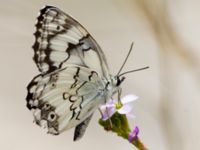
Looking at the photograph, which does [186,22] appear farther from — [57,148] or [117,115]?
[117,115]

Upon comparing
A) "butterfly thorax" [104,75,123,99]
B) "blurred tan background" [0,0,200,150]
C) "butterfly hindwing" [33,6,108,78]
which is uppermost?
"butterfly hindwing" [33,6,108,78]

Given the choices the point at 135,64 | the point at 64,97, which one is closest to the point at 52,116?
the point at 64,97

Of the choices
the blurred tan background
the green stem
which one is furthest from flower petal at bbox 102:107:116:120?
the blurred tan background

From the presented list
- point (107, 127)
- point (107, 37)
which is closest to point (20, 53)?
point (107, 37)

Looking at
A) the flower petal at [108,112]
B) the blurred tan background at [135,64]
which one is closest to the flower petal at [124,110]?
the flower petal at [108,112]

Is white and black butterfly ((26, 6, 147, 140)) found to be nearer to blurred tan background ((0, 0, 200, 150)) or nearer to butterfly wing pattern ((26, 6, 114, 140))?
butterfly wing pattern ((26, 6, 114, 140))

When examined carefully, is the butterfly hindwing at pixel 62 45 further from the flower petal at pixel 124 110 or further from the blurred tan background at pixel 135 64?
the blurred tan background at pixel 135 64

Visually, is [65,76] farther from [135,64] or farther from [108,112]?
[135,64]
